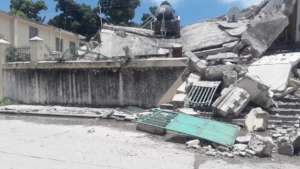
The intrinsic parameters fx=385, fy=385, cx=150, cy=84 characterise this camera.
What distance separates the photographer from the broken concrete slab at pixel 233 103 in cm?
1042

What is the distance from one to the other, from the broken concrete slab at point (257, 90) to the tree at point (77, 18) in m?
27.5

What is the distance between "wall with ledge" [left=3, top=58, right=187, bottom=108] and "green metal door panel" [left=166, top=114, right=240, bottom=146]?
175 inches

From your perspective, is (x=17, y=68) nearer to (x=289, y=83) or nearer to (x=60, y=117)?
(x=60, y=117)

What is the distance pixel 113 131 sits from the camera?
416 inches

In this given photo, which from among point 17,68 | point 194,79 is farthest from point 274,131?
point 17,68

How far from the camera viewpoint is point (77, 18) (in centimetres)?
3741

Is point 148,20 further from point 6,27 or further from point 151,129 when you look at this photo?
point 151,129

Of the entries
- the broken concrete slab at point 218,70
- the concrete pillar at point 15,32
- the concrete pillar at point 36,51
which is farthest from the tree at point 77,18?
the broken concrete slab at point 218,70

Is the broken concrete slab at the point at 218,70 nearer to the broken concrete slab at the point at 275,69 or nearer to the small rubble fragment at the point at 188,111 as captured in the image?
the broken concrete slab at the point at 275,69

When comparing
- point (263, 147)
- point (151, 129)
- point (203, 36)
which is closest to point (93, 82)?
point (203, 36)

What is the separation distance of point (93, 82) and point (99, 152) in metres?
7.96

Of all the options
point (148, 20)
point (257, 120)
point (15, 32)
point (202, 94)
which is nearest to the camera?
point (257, 120)

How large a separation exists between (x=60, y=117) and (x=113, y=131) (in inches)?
140

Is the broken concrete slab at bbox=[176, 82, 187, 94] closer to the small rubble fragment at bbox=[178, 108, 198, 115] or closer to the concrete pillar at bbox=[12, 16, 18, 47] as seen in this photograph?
the small rubble fragment at bbox=[178, 108, 198, 115]
